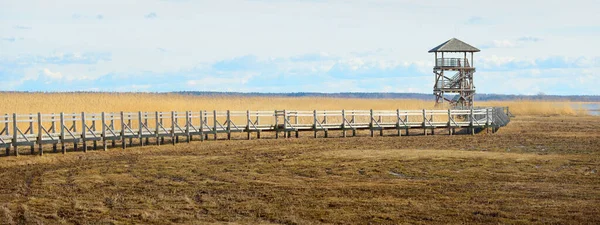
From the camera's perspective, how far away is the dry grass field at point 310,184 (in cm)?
1625

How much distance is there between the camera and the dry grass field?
53.3 ft

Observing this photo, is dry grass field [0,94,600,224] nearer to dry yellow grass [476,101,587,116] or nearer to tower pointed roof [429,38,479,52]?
tower pointed roof [429,38,479,52]

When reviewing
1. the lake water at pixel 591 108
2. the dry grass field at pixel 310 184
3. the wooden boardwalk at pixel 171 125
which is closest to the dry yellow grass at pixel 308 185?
the dry grass field at pixel 310 184

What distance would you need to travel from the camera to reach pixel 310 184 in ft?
69.9

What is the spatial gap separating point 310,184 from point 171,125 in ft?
60.5

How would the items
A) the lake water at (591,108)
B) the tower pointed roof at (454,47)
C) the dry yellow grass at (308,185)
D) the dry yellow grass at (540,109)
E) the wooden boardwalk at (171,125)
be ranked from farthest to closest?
the lake water at (591,108) → the dry yellow grass at (540,109) → the tower pointed roof at (454,47) → the wooden boardwalk at (171,125) → the dry yellow grass at (308,185)

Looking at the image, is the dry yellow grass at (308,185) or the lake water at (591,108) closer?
the dry yellow grass at (308,185)

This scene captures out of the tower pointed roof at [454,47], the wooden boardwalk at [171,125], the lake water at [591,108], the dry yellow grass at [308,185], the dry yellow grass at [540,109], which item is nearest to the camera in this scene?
the dry yellow grass at [308,185]

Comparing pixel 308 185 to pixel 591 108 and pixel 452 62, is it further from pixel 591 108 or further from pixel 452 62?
pixel 591 108

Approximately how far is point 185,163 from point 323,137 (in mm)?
16034

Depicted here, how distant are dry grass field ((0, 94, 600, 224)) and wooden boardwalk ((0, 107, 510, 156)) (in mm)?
1145

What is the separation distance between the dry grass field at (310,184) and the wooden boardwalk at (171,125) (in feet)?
3.76

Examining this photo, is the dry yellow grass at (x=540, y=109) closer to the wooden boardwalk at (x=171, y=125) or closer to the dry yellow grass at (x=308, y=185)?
the wooden boardwalk at (x=171, y=125)

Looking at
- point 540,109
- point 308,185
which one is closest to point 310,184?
point 308,185
